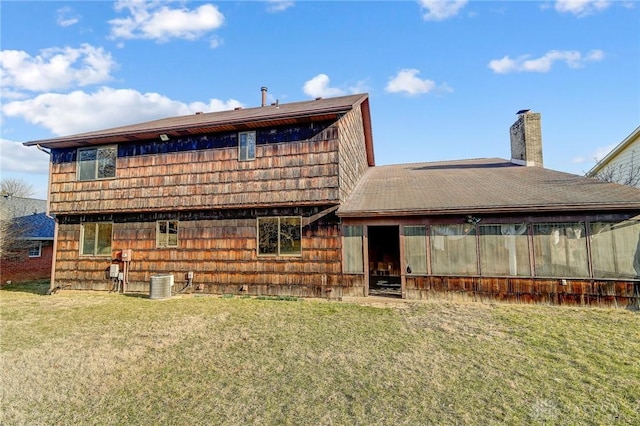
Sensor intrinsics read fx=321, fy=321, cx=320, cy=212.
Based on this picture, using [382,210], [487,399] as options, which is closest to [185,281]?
[382,210]

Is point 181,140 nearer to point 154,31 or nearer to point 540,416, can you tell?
point 154,31

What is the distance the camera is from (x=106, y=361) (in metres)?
5.11

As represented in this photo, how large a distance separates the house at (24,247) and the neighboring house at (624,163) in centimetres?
2909

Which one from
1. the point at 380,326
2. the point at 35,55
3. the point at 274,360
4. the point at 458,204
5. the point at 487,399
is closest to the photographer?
the point at 487,399

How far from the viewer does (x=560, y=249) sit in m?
8.60

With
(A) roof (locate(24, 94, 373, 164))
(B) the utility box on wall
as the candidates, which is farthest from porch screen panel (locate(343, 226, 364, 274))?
(B) the utility box on wall

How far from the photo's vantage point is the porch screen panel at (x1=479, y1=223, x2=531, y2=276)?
348 inches

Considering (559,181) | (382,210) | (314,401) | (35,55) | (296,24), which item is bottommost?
(314,401)

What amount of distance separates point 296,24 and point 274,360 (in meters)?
11.0

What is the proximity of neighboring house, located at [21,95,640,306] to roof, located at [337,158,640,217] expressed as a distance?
1.7 inches

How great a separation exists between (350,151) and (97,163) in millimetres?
9651

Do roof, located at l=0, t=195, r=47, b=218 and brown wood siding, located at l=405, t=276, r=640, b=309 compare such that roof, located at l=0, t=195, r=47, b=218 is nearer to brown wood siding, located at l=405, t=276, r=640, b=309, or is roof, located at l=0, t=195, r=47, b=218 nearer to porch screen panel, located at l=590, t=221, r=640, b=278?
brown wood siding, located at l=405, t=276, r=640, b=309

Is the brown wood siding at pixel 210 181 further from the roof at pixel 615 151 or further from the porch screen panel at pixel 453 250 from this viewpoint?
the roof at pixel 615 151

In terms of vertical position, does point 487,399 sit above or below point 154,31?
below
